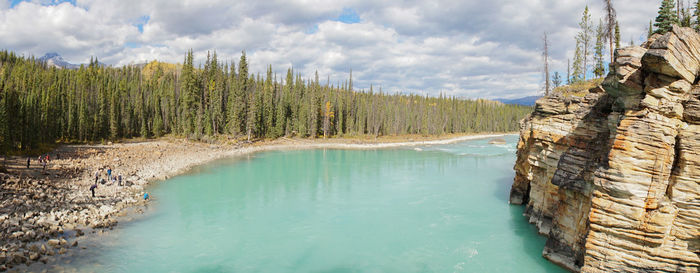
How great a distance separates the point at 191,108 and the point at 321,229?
190ft

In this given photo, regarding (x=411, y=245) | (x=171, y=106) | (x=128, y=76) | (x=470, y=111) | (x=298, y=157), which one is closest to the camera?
(x=411, y=245)

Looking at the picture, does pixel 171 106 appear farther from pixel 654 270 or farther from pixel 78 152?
pixel 654 270

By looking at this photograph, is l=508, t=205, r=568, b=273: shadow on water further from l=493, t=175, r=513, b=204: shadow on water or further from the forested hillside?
the forested hillside

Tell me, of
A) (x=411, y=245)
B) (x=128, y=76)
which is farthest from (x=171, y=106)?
(x=411, y=245)

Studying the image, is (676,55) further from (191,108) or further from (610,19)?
(191,108)

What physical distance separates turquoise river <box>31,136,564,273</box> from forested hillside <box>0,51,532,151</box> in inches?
1131

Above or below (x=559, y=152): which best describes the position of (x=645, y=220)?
below

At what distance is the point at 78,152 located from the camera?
4262 centimetres

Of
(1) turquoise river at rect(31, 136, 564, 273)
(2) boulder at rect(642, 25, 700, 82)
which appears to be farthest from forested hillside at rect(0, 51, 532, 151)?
(2) boulder at rect(642, 25, 700, 82)

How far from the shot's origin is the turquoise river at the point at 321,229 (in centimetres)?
1522

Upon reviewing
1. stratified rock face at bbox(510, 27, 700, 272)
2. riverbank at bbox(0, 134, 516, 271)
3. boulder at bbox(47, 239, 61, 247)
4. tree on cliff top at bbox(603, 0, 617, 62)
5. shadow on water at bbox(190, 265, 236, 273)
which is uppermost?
tree on cliff top at bbox(603, 0, 617, 62)

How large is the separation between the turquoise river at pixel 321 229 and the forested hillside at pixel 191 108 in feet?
94.3

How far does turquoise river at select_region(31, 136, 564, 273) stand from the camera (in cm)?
1522

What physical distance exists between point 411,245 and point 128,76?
400ft
